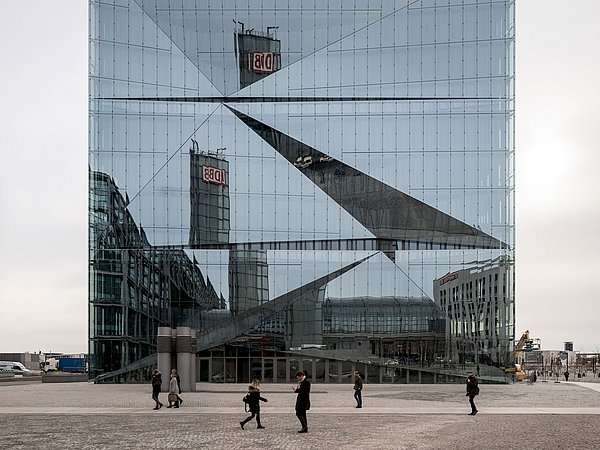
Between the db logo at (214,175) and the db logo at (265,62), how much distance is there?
723cm

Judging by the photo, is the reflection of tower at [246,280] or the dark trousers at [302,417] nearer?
the dark trousers at [302,417]

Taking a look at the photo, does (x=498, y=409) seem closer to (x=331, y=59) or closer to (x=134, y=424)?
(x=134, y=424)

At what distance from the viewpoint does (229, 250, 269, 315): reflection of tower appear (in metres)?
58.7

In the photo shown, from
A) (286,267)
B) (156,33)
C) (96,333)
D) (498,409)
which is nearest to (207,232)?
(286,267)

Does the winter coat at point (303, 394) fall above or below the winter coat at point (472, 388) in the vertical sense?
above

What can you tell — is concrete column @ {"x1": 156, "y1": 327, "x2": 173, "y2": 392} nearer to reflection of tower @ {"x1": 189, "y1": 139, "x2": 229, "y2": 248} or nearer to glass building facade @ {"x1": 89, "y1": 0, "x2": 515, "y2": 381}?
glass building facade @ {"x1": 89, "y1": 0, "x2": 515, "y2": 381}

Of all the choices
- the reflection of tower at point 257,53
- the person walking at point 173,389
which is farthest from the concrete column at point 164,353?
the reflection of tower at point 257,53

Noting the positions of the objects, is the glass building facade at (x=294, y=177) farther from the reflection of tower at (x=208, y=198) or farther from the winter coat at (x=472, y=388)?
the winter coat at (x=472, y=388)

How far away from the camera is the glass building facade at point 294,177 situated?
5866 centimetres

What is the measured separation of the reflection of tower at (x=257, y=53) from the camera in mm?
59625

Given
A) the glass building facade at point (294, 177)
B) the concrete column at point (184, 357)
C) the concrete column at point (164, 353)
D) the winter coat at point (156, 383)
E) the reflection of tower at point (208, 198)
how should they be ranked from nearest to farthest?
the winter coat at point (156, 383), the concrete column at point (164, 353), the concrete column at point (184, 357), the glass building facade at point (294, 177), the reflection of tower at point (208, 198)

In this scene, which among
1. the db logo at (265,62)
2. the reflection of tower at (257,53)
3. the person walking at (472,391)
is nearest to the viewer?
the person walking at (472,391)


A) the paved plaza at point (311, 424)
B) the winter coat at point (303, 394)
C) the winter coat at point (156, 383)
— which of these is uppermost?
the winter coat at point (303, 394)

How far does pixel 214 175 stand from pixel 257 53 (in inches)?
343
